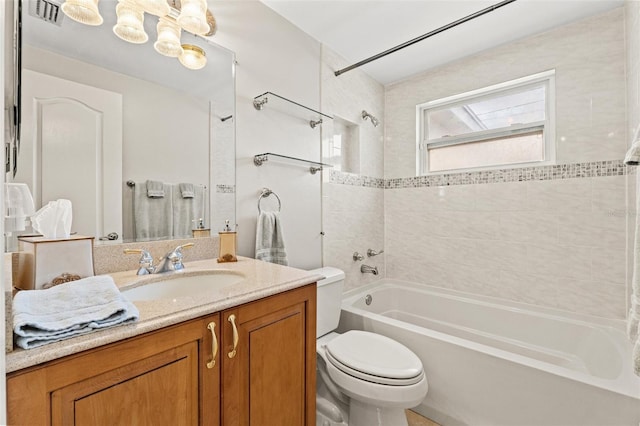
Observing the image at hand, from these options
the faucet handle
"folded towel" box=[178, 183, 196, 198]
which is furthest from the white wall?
the faucet handle

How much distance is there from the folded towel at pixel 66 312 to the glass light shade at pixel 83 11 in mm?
995

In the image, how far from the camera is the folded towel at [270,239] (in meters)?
1.61

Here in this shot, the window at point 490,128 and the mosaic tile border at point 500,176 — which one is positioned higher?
the window at point 490,128

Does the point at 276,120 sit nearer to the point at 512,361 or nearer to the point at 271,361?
the point at 271,361

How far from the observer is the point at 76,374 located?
585 mm

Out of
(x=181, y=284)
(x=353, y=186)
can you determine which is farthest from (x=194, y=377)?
(x=353, y=186)

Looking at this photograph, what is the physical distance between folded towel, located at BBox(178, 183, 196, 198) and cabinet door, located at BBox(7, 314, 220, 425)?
0.75 meters

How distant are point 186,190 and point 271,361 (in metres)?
0.87

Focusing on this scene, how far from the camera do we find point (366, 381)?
127cm

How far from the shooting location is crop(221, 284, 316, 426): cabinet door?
0.84m

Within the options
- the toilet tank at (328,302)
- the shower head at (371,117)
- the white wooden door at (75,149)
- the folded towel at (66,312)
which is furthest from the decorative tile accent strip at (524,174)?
the folded towel at (66,312)

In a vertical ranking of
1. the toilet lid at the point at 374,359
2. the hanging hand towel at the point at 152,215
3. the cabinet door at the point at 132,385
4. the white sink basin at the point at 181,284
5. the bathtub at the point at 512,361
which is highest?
the hanging hand towel at the point at 152,215

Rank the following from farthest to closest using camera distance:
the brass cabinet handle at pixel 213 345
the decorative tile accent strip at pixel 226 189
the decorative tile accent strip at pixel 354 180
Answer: the decorative tile accent strip at pixel 354 180, the decorative tile accent strip at pixel 226 189, the brass cabinet handle at pixel 213 345

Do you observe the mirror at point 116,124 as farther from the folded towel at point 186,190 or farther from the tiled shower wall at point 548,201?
the tiled shower wall at point 548,201
